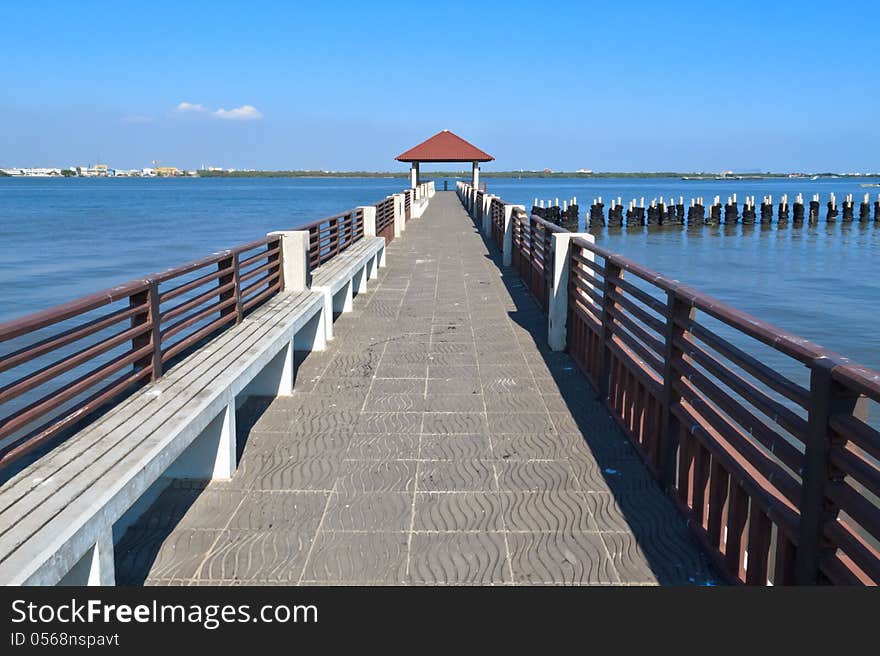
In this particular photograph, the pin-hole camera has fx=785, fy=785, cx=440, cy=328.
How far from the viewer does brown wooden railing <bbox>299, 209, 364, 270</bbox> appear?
1052cm

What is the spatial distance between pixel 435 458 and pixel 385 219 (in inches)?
596

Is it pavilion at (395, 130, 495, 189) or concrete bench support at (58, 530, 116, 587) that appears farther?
pavilion at (395, 130, 495, 189)

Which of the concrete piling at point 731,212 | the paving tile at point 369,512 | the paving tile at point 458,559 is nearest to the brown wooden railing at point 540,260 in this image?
the paving tile at point 369,512

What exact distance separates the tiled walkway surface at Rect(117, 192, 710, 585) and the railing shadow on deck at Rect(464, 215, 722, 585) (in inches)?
0.5

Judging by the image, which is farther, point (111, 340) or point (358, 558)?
point (111, 340)

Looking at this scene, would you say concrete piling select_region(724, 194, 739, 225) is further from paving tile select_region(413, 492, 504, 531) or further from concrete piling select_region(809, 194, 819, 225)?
paving tile select_region(413, 492, 504, 531)

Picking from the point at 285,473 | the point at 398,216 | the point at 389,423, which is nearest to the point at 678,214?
the point at 398,216

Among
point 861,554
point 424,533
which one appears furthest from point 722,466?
point 424,533

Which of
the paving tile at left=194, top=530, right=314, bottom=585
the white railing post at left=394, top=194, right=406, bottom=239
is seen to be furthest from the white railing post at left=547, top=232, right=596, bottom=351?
the white railing post at left=394, top=194, right=406, bottom=239

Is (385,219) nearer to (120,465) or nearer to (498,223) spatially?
(498,223)

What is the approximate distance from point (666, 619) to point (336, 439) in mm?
3507

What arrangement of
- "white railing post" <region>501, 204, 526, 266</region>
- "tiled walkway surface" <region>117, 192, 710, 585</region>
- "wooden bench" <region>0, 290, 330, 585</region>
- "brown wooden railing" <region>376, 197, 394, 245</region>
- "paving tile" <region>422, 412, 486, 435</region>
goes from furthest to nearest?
"brown wooden railing" <region>376, 197, 394, 245</region>
"white railing post" <region>501, 204, 526, 266</region>
"paving tile" <region>422, 412, 486, 435</region>
"tiled walkway surface" <region>117, 192, 710, 585</region>
"wooden bench" <region>0, 290, 330, 585</region>

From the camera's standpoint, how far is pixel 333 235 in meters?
12.4

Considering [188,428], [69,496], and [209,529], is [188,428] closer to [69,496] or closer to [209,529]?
[209,529]
